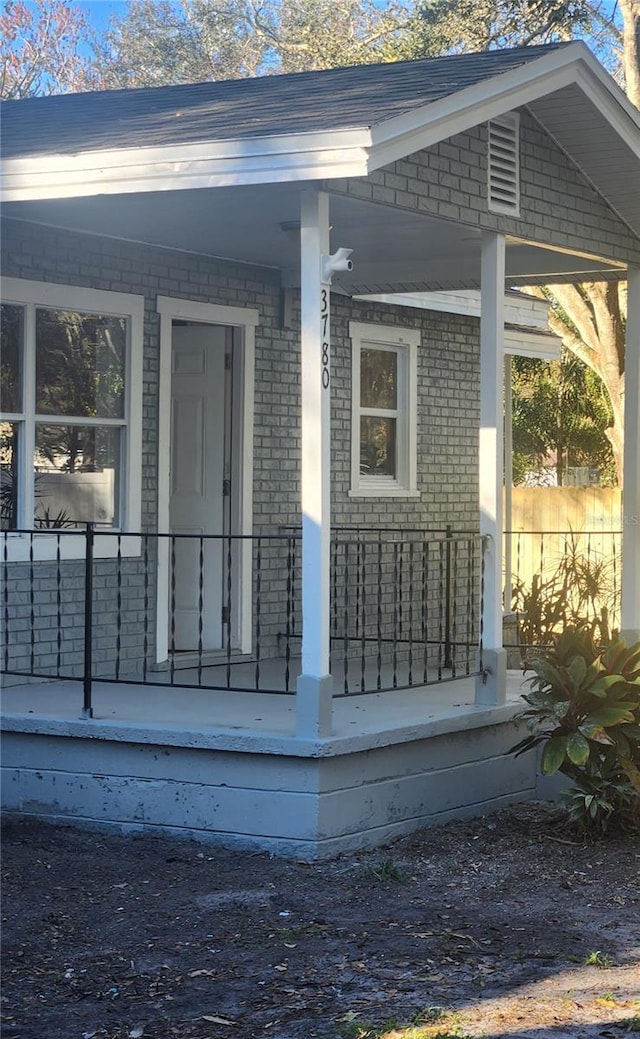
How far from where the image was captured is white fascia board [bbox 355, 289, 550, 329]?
10938 mm

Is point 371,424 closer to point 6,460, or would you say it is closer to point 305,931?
point 6,460

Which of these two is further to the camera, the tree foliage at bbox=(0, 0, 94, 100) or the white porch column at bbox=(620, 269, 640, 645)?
the tree foliage at bbox=(0, 0, 94, 100)

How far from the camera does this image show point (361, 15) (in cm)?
2773

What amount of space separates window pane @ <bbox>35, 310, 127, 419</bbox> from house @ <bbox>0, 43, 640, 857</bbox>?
0.06 ft

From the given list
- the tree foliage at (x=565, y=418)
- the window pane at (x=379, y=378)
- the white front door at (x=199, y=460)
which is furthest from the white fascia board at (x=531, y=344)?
the tree foliage at (x=565, y=418)

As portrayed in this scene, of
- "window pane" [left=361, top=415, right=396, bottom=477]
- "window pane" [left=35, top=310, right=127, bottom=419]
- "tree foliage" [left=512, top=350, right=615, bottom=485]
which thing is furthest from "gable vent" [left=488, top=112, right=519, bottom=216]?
"tree foliage" [left=512, top=350, right=615, bottom=485]

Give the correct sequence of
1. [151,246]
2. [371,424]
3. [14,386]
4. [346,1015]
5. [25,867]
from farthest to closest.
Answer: [371,424]
[151,246]
[14,386]
[25,867]
[346,1015]

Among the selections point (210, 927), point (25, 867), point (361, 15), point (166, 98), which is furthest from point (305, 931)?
point (361, 15)

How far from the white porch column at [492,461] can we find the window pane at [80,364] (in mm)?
2404

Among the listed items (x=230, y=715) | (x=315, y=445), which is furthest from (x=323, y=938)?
(x=315, y=445)

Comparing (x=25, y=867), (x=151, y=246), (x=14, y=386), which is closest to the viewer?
(x=25, y=867)

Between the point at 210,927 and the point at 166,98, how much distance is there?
512 cm

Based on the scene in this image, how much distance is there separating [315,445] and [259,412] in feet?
11.1

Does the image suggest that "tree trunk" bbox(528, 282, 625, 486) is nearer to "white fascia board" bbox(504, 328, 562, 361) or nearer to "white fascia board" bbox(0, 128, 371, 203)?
"white fascia board" bbox(504, 328, 562, 361)
